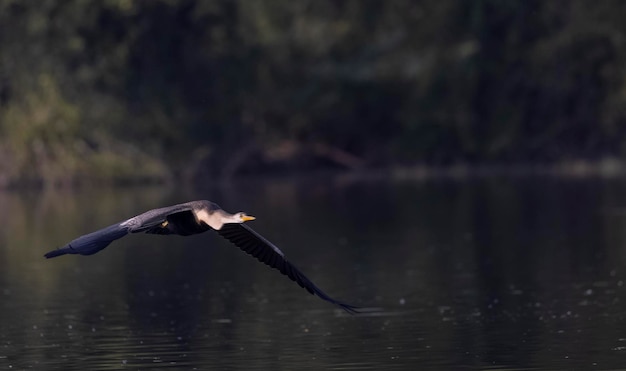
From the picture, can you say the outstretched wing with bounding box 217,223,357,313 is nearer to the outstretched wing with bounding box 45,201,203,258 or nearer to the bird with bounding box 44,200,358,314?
the bird with bounding box 44,200,358,314

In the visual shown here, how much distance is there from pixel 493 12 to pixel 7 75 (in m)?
17.1

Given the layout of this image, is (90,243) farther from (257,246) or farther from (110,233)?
(257,246)

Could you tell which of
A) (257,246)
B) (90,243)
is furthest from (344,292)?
(90,243)

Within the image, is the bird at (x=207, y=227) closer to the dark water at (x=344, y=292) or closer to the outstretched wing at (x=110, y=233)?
the outstretched wing at (x=110, y=233)

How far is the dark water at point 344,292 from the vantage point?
1545 centimetres

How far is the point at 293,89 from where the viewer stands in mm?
55469

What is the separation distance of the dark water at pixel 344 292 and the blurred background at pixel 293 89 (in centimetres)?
1630

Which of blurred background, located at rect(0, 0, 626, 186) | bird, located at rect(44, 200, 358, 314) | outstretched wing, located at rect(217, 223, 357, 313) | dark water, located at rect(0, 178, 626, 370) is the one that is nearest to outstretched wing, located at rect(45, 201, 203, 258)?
bird, located at rect(44, 200, 358, 314)

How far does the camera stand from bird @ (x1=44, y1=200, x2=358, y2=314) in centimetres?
1345

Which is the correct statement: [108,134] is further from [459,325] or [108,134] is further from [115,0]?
[459,325]

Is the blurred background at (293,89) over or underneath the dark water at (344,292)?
over

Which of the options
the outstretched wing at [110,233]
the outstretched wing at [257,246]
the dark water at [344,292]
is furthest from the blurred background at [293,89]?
the outstretched wing at [110,233]

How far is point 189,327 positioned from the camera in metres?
17.7

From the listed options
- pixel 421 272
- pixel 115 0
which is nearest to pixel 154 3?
pixel 115 0
